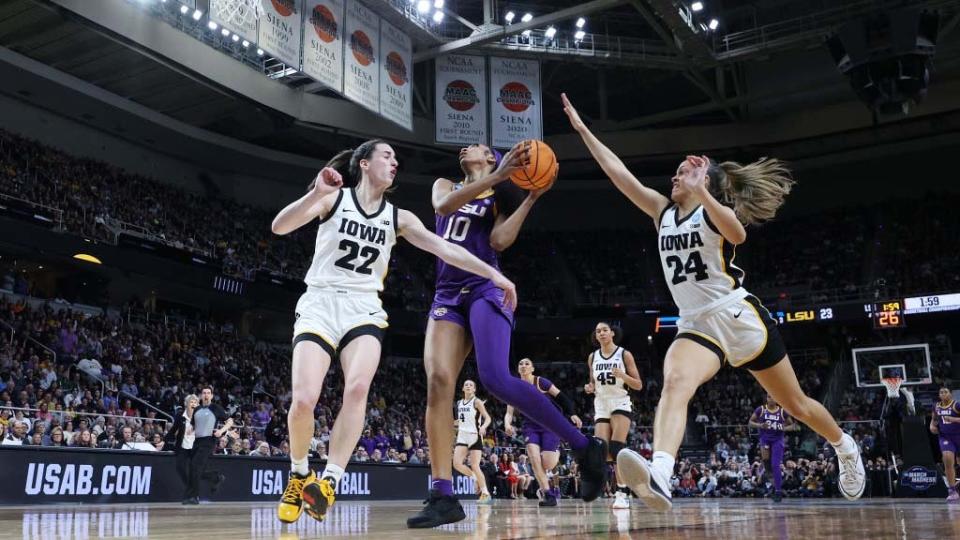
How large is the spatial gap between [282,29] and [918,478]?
1616 cm

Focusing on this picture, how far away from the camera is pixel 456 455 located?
516 inches

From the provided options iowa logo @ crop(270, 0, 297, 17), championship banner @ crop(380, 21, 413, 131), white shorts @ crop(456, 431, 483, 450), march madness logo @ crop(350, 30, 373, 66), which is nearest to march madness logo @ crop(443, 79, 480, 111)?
championship banner @ crop(380, 21, 413, 131)

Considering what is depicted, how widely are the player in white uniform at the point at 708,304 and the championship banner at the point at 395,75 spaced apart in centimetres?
1492

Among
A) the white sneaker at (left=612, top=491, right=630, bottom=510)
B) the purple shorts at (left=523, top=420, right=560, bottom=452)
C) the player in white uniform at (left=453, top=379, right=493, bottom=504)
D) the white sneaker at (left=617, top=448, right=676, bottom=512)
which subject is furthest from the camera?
the player in white uniform at (left=453, top=379, right=493, bottom=504)

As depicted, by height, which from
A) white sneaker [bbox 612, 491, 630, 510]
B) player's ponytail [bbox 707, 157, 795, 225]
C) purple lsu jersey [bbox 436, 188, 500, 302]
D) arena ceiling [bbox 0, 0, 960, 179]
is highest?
arena ceiling [bbox 0, 0, 960, 179]

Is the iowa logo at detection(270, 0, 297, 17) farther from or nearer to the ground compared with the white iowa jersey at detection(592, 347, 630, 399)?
farther from the ground

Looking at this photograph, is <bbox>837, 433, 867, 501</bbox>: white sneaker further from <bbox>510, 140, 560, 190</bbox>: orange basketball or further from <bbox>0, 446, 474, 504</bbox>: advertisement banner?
<bbox>0, 446, 474, 504</bbox>: advertisement banner

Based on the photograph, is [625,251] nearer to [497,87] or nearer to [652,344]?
[652,344]

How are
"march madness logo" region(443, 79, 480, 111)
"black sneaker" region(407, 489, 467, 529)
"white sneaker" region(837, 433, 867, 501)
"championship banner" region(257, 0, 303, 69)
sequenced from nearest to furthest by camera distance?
"black sneaker" region(407, 489, 467, 529) < "white sneaker" region(837, 433, 867, 501) < "championship banner" region(257, 0, 303, 69) < "march madness logo" region(443, 79, 480, 111)

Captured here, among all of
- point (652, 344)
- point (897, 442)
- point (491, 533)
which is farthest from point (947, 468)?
point (652, 344)

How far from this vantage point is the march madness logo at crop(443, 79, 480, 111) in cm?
2209

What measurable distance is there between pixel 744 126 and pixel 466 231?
29.1m

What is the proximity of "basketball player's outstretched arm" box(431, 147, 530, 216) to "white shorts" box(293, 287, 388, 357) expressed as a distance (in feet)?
2.45

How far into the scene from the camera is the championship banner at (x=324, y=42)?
1798 centimetres
